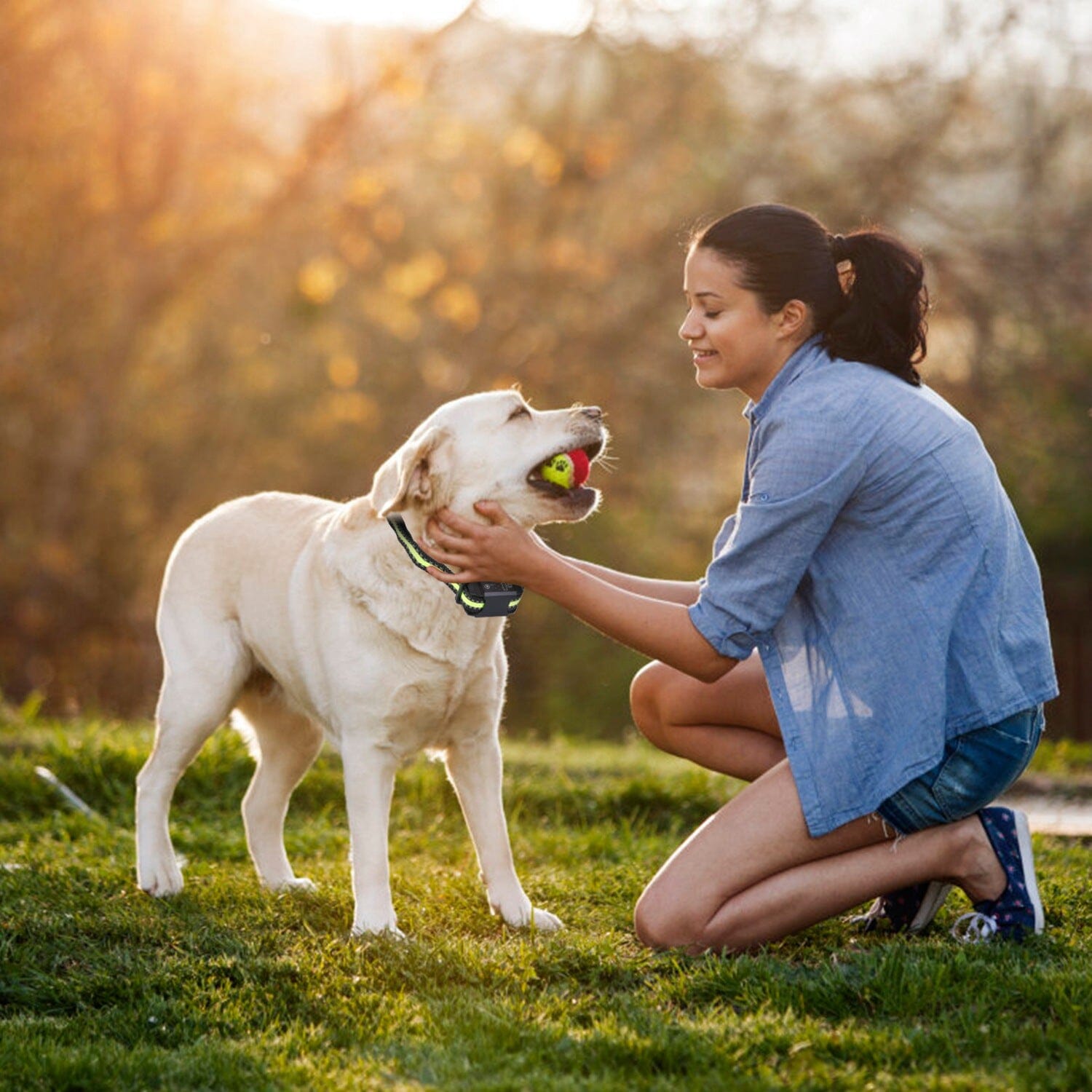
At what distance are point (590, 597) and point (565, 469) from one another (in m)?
0.38

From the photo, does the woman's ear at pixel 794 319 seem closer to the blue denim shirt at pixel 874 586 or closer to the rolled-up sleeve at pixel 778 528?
the blue denim shirt at pixel 874 586

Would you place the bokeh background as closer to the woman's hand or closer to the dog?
the dog

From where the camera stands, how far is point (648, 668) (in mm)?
4137

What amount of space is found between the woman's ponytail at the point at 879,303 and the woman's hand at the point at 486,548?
2.91 ft

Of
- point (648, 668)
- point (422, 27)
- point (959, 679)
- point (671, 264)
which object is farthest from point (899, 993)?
point (671, 264)

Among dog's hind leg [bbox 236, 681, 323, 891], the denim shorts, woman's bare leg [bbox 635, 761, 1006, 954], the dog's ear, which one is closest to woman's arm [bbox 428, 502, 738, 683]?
the dog's ear

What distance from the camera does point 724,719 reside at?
3.95 metres

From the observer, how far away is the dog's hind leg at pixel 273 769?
4199 millimetres

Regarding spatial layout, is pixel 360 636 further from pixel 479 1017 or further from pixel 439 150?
pixel 439 150

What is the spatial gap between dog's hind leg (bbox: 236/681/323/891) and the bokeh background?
19.0 feet

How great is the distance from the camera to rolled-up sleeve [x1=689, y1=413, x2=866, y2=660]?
323 centimetres

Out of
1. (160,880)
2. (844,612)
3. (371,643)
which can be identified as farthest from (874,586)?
(160,880)

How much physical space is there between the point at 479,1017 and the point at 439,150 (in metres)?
11.3

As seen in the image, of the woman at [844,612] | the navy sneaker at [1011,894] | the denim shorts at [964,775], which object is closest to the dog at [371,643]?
the woman at [844,612]
